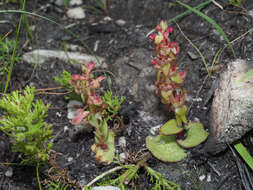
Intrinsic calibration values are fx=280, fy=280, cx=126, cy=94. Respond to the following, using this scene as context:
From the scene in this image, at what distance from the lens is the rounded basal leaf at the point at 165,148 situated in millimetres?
1819

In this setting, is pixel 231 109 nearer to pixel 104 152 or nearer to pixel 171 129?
pixel 171 129

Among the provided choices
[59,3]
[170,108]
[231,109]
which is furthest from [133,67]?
[59,3]

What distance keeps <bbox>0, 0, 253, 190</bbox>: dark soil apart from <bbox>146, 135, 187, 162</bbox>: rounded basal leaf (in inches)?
2.3

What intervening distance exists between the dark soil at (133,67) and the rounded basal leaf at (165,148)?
0.06 meters

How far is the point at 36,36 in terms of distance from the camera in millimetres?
2639

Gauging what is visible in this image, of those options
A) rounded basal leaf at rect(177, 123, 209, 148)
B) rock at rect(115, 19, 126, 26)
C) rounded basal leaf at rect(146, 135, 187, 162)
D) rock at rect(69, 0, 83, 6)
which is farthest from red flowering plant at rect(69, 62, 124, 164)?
rock at rect(69, 0, 83, 6)

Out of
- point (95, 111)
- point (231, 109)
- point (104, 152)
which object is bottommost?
point (104, 152)

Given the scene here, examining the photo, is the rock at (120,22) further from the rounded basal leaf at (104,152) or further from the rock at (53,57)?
the rounded basal leaf at (104,152)

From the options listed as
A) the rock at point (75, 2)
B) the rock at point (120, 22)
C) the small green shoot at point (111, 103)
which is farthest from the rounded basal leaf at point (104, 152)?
the rock at point (75, 2)

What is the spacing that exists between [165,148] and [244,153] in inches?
19.2

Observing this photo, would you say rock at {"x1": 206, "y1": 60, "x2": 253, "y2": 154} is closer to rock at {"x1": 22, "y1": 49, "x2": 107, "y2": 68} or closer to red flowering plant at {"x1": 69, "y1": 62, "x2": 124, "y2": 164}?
red flowering plant at {"x1": 69, "y1": 62, "x2": 124, "y2": 164}

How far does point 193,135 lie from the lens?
6.09ft

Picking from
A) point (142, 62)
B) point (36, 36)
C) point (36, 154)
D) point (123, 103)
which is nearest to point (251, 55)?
point (142, 62)

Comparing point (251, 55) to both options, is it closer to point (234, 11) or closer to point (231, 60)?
point (231, 60)
